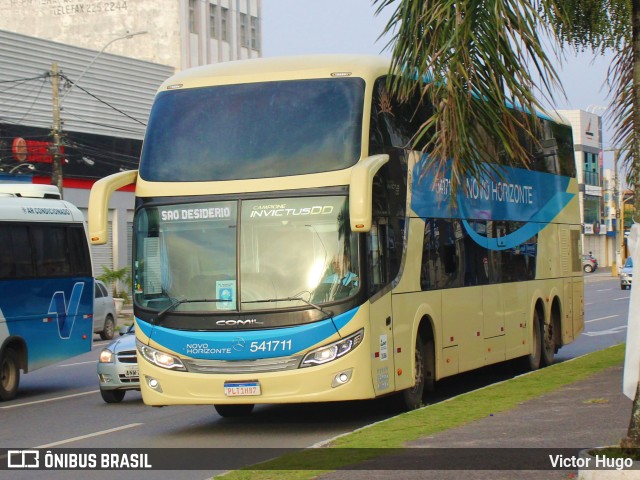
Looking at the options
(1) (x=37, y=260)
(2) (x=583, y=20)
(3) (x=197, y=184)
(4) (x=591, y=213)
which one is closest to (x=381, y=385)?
(3) (x=197, y=184)

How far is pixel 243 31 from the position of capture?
68562 mm

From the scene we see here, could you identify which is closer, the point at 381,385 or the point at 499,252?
the point at 381,385

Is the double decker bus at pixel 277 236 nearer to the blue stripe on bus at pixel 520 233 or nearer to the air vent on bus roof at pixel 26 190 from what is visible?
the blue stripe on bus at pixel 520 233

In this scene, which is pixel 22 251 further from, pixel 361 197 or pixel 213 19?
pixel 213 19

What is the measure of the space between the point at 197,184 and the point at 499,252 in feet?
21.1

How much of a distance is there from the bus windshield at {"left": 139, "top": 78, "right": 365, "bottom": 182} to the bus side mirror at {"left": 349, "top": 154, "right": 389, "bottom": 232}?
69cm

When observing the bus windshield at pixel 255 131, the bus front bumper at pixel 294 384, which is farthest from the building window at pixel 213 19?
the bus front bumper at pixel 294 384

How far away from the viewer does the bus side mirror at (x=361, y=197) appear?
12.1 m

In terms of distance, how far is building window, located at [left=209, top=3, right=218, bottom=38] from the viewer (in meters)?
65.0

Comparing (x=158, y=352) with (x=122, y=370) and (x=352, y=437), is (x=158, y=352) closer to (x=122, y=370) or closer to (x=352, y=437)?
(x=352, y=437)

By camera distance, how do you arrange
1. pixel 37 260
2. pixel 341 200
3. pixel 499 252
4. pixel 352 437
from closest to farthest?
1. pixel 352 437
2. pixel 341 200
3. pixel 499 252
4. pixel 37 260

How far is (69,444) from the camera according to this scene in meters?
13.1

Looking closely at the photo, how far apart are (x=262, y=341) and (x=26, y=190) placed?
9.10 metres

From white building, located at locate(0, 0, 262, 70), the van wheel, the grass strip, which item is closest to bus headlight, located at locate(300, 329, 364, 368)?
the grass strip
